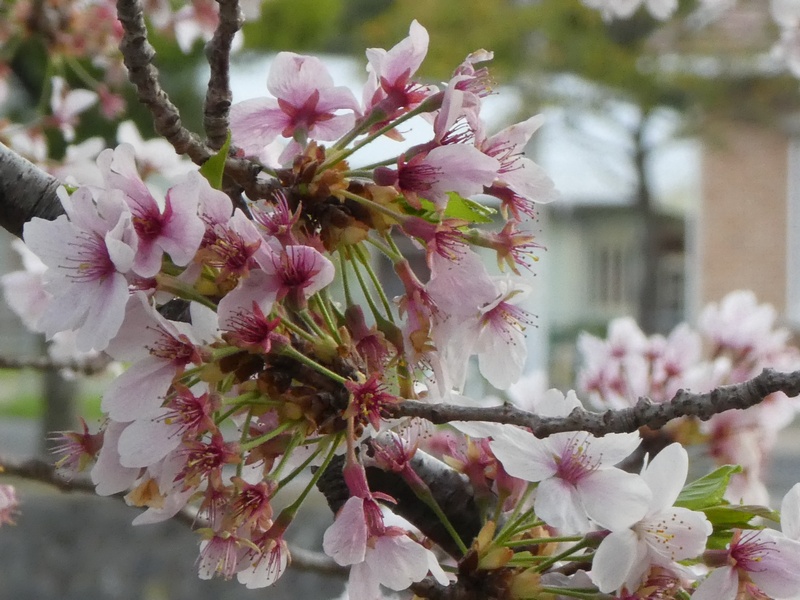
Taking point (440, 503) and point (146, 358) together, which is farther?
point (440, 503)

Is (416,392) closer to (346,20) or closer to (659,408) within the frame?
(659,408)

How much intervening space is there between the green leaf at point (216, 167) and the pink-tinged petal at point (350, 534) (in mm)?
175

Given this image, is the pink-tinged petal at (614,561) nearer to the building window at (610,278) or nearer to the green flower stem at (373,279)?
the green flower stem at (373,279)

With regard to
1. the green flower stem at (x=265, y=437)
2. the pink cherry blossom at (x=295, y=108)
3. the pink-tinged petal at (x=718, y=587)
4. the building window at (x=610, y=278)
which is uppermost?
the pink cherry blossom at (x=295, y=108)

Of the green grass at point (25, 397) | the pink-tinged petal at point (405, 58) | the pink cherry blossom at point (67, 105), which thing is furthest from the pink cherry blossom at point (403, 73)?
the green grass at point (25, 397)

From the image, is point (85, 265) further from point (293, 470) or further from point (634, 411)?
point (634, 411)

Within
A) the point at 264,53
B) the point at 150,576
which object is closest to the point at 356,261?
the point at 150,576

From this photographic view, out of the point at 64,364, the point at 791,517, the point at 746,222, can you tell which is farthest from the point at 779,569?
the point at 746,222

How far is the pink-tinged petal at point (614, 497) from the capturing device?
455 mm

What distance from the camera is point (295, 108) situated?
20.4 inches

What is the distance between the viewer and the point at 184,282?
45cm

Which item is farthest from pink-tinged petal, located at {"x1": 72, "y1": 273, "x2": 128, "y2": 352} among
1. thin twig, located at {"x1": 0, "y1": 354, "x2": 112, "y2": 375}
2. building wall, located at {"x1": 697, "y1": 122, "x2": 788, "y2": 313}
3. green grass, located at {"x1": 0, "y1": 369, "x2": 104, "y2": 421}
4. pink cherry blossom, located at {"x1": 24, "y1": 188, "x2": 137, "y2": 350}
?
building wall, located at {"x1": 697, "y1": 122, "x2": 788, "y2": 313}

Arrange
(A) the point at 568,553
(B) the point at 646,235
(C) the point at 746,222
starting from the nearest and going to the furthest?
(A) the point at 568,553
(B) the point at 646,235
(C) the point at 746,222

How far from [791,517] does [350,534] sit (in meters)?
0.25
